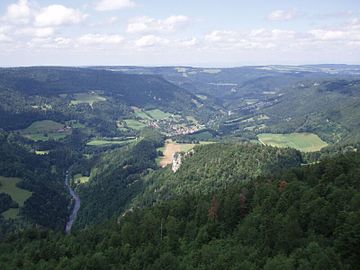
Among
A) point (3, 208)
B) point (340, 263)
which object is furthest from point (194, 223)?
point (3, 208)

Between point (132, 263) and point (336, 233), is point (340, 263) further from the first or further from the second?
point (132, 263)

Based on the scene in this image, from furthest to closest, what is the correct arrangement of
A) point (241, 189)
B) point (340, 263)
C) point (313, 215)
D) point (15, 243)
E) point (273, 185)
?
1. point (15, 243)
2. point (241, 189)
3. point (273, 185)
4. point (313, 215)
5. point (340, 263)

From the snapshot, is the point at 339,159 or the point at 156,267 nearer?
the point at 156,267

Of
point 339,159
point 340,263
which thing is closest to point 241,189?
point 339,159

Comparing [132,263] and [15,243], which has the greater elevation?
[132,263]

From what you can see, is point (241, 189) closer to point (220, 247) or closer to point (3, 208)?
point (220, 247)

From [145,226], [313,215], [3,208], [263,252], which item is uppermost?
[313,215]

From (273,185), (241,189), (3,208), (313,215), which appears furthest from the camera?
(3,208)
